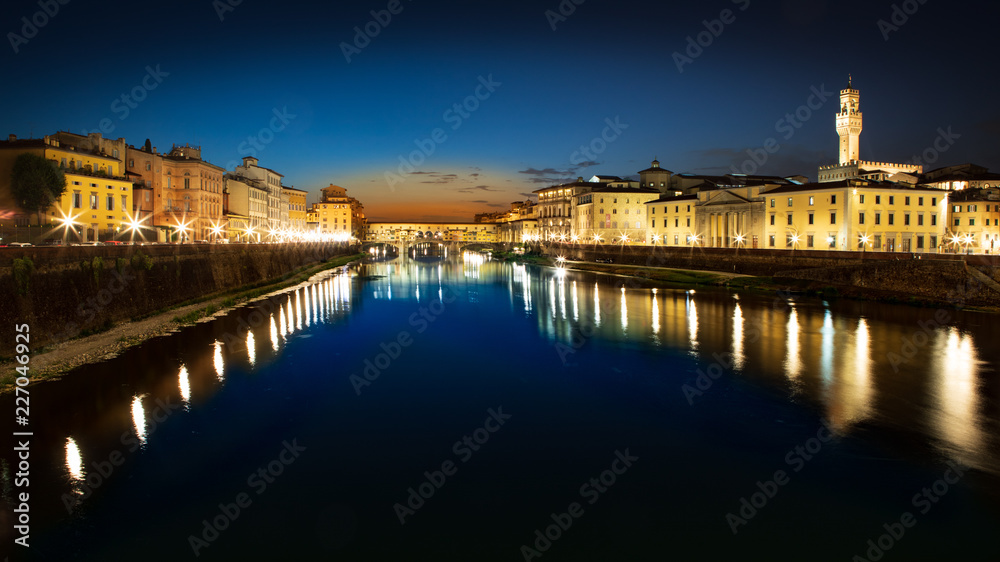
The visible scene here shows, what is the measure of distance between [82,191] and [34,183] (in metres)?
4.00

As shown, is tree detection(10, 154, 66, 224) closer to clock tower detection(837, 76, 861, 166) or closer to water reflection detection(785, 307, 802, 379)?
water reflection detection(785, 307, 802, 379)

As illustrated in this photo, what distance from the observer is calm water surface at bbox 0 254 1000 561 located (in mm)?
7430

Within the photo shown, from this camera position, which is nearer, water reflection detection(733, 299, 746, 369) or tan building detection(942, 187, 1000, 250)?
water reflection detection(733, 299, 746, 369)

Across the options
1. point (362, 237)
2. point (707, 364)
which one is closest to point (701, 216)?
point (707, 364)

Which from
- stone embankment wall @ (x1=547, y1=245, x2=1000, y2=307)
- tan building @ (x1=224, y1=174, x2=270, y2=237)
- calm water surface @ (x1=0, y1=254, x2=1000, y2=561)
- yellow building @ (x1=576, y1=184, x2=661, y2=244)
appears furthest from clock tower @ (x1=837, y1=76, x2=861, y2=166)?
tan building @ (x1=224, y1=174, x2=270, y2=237)

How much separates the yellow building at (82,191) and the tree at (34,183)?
782 mm

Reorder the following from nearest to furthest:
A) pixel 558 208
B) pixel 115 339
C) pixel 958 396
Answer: pixel 958 396 → pixel 115 339 → pixel 558 208

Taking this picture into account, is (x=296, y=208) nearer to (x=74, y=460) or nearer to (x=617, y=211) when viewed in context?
(x=617, y=211)

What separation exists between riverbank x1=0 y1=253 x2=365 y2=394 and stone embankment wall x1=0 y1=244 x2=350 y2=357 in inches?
13.7

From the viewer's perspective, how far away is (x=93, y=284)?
18.9 metres

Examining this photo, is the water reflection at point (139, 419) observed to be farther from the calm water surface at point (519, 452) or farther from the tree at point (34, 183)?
the tree at point (34, 183)

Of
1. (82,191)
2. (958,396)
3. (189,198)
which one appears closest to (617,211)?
(189,198)

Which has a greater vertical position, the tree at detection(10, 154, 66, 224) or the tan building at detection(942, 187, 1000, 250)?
the tree at detection(10, 154, 66, 224)

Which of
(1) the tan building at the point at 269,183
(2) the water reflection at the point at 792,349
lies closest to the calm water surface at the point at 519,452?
(2) the water reflection at the point at 792,349
